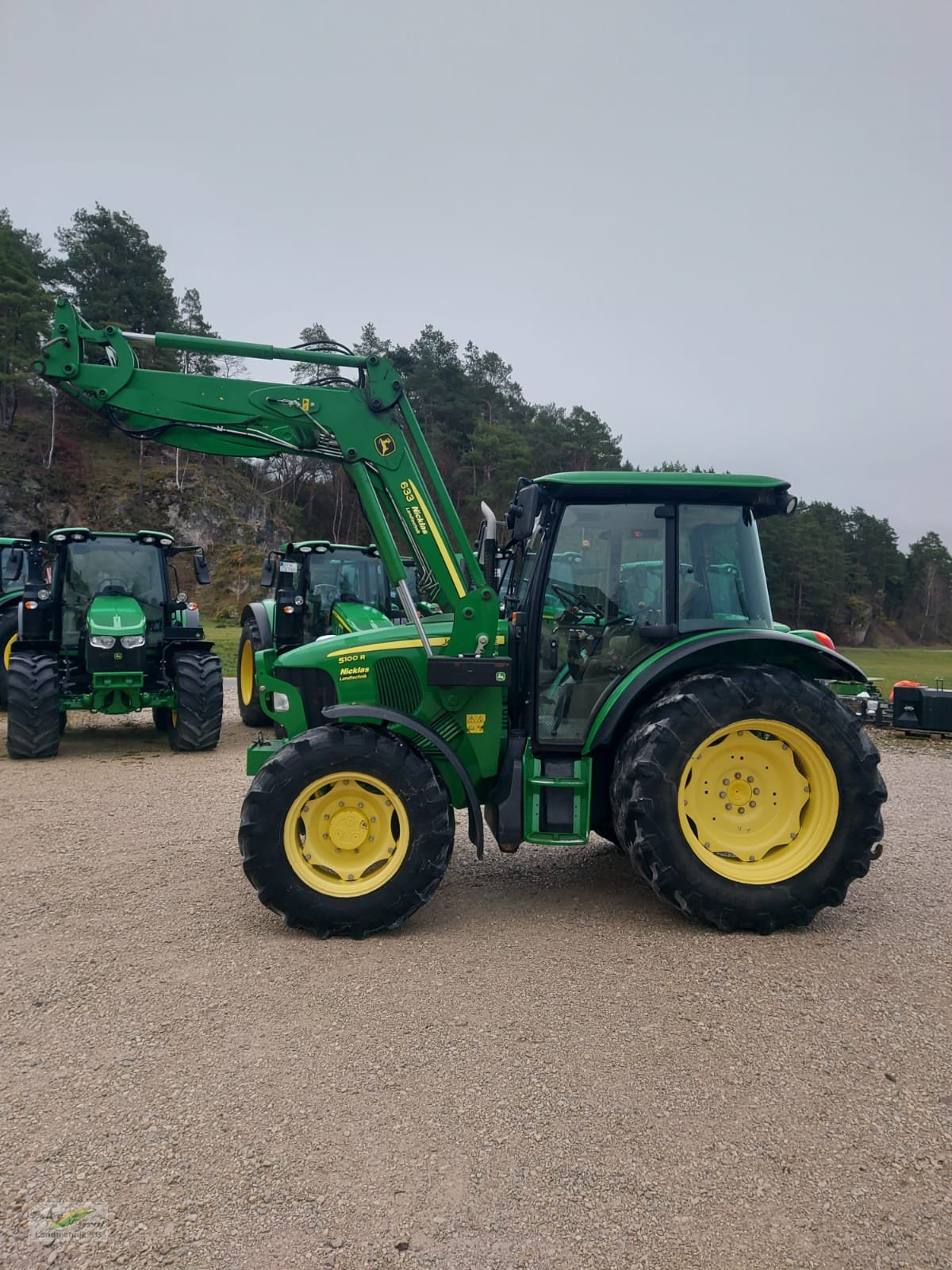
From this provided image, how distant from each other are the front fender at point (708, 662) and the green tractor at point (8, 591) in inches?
360

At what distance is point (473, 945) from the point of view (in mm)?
4105

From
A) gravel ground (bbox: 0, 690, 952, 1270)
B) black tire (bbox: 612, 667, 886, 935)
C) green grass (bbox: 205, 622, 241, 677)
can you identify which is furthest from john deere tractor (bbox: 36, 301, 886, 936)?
green grass (bbox: 205, 622, 241, 677)

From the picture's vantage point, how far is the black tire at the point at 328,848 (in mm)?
4098

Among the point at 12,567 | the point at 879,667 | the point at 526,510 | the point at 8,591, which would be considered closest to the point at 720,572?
the point at 526,510

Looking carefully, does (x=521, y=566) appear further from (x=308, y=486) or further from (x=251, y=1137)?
(x=308, y=486)

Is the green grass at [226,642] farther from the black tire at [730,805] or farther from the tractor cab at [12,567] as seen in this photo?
the black tire at [730,805]

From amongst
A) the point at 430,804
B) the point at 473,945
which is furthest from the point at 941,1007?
the point at 430,804

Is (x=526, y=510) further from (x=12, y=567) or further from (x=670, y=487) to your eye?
(x=12, y=567)

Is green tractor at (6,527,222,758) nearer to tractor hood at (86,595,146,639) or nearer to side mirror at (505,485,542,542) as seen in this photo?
tractor hood at (86,595,146,639)

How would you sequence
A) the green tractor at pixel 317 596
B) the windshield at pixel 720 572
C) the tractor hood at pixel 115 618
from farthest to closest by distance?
the green tractor at pixel 317 596
the tractor hood at pixel 115 618
the windshield at pixel 720 572

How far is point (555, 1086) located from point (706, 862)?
5.30 feet

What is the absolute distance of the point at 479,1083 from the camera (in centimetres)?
296

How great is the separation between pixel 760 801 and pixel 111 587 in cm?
795

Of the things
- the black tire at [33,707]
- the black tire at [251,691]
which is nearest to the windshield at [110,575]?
the black tire at [33,707]
